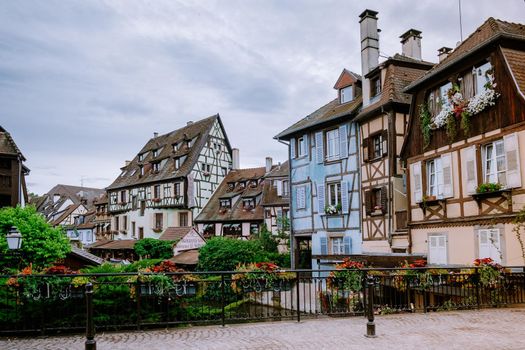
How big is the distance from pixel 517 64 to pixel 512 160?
9.60ft

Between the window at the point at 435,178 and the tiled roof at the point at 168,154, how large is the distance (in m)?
28.8

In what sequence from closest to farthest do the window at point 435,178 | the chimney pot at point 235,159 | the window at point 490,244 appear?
the window at point 490,244 < the window at point 435,178 < the chimney pot at point 235,159

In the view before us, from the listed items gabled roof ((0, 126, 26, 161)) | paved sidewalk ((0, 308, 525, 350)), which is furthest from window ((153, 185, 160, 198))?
paved sidewalk ((0, 308, 525, 350))

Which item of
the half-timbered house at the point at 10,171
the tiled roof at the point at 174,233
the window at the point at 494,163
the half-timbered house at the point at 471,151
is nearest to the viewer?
the half-timbered house at the point at 471,151

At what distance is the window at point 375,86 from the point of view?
23830 millimetres

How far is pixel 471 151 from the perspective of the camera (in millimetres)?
16344

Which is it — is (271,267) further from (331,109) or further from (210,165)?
(210,165)

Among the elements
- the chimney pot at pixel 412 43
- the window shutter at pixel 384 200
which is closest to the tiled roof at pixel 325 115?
the chimney pot at pixel 412 43

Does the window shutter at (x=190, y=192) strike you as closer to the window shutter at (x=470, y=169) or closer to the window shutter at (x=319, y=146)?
the window shutter at (x=319, y=146)

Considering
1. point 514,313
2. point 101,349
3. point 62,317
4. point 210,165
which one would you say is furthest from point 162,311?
point 210,165

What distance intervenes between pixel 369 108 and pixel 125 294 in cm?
1666

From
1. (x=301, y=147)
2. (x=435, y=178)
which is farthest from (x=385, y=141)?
(x=301, y=147)

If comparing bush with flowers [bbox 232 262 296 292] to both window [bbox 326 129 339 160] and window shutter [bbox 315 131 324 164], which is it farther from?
window shutter [bbox 315 131 324 164]

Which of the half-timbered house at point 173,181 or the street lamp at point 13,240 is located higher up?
the half-timbered house at point 173,181
